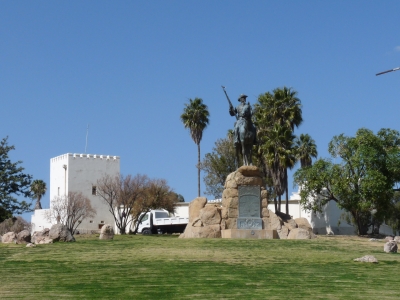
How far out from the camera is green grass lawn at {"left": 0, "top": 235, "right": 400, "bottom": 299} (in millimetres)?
11383

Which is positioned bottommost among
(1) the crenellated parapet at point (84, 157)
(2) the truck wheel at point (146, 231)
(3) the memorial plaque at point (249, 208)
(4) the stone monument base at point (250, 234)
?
(2) the truck wheel at point (146, 231)

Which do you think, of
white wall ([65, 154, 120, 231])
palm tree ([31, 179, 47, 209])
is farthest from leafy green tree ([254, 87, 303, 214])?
palm tree ([31, 179, 47, 209])

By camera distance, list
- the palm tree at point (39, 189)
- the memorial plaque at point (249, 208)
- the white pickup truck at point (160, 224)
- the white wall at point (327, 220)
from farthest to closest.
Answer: the palm tree at point (39, 189) < the white wall at point (327, 220) < the white pickup truck at point (160, 224) < the memorial plaque at point (249, 208)

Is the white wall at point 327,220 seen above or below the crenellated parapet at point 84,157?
below

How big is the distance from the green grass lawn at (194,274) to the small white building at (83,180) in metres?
51.7

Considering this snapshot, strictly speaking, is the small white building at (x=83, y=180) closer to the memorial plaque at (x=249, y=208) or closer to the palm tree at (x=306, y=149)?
the palm tree at (x=306, y=149)

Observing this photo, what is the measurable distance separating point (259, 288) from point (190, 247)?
7.89 metres

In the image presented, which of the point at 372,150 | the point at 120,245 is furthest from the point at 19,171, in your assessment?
the point at 372,150

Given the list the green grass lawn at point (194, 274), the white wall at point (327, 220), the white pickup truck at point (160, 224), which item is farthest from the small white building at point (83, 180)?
the green grass lawn at point (194, 274)

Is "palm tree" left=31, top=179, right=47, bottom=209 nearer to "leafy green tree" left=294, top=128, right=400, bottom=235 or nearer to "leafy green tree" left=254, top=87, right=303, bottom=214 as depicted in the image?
"leafy green tree" left=254, top=87, right=303, bottom=214

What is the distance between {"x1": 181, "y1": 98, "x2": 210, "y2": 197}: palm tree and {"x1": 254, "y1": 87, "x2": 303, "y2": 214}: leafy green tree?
7451mm

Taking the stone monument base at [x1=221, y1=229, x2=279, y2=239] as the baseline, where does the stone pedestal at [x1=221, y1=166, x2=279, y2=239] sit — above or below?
above

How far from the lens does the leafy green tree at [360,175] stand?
43.5 meters

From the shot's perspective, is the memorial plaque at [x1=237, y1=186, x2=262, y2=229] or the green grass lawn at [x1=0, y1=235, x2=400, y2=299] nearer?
the green grass lawn at [x1=0, y1=235, x2=400, y2=299]
